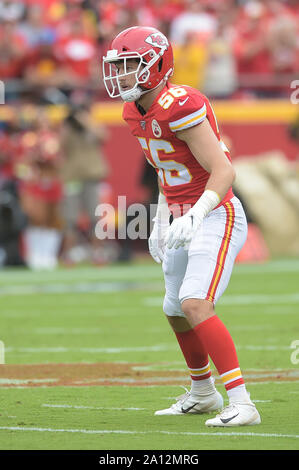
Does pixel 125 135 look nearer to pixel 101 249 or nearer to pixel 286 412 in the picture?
pixel 101 249

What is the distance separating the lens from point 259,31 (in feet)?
55.2

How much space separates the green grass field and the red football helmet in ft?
5.07

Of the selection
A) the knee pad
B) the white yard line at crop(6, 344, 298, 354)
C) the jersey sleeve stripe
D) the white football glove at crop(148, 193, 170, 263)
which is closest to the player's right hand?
the white football glove at crop(148, 193, 170, 263)

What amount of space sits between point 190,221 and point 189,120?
47 centimetres

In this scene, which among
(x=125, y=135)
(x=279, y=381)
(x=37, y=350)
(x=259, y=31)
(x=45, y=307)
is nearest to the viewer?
(x=279, y=381)

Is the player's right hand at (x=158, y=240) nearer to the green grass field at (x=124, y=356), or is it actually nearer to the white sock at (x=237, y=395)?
the green grass field at (x=124, y=356)

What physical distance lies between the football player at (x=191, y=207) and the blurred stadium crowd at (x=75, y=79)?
8462mm

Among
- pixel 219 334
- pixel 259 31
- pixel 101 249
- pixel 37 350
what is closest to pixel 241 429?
pixel 219 334

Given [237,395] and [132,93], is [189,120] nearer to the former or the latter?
[132,93]

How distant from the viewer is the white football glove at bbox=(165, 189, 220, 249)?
186 inches

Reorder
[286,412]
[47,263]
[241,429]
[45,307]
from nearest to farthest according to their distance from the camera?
[241,429] → [286,412] → [45,307] → [47,263]

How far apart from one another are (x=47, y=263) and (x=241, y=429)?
370 inches

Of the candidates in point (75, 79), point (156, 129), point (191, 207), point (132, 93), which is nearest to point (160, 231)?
point (191, 207)

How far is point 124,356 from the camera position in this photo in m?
7.26
